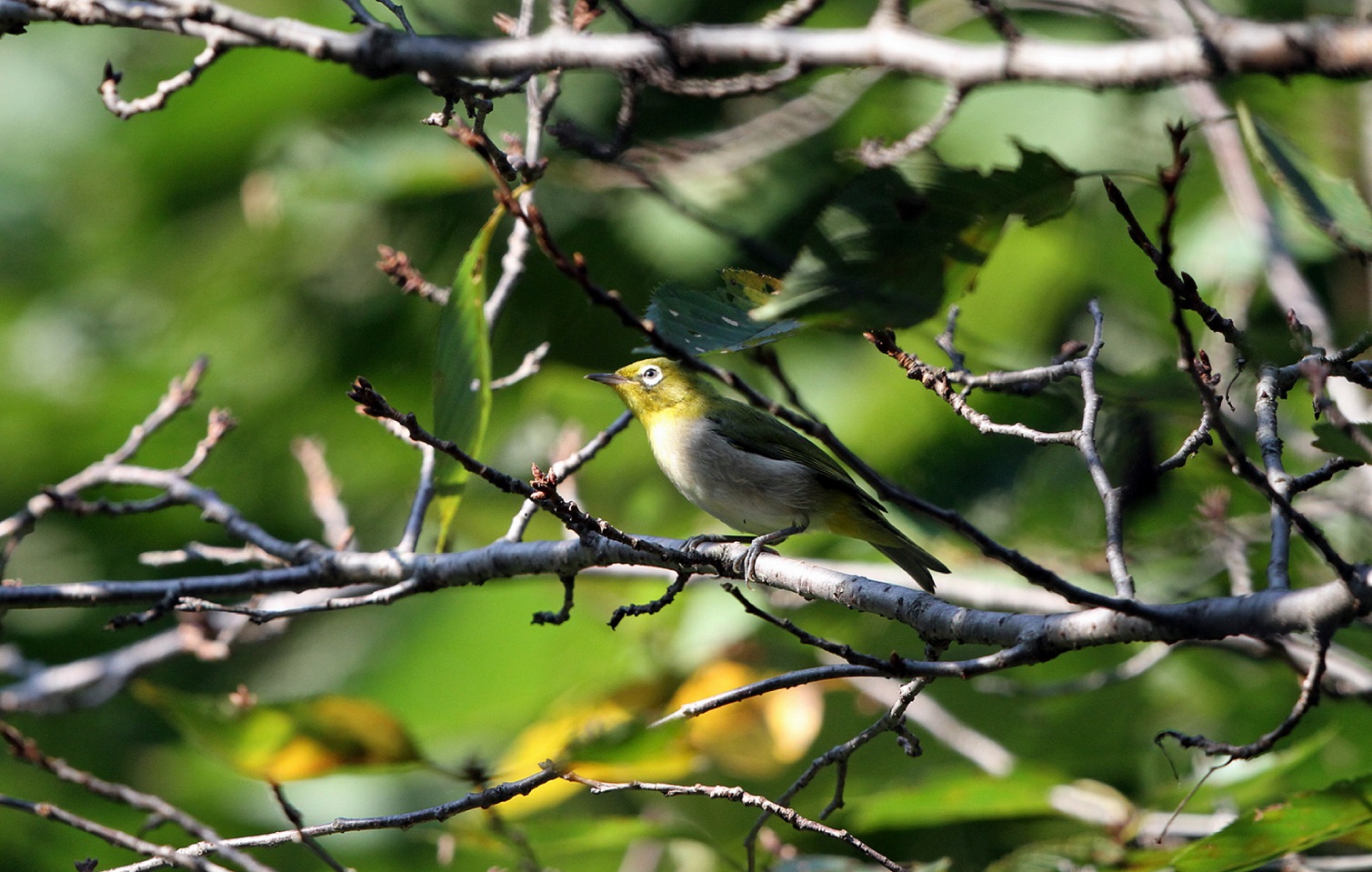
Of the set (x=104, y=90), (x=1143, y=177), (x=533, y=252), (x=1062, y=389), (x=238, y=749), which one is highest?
(x=533, y=252)

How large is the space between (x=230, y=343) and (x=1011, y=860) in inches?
222

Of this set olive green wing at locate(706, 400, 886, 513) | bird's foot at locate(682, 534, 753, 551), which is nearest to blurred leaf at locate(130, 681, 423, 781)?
bird's foot at locate(682, 534, 753, 551)

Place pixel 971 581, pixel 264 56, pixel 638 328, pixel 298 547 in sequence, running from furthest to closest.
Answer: pixel 264 56
pixel 971 581
pixel 298 547
pixel 638 328

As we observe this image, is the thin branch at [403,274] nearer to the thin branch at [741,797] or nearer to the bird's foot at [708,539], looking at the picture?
the bird's foot at [708,539]

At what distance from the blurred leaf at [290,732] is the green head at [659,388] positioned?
1.55 m

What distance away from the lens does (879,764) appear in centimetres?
505

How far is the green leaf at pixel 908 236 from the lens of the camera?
2072 mm

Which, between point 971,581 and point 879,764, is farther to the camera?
point 879,764

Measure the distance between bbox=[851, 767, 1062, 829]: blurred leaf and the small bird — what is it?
2.05 feet

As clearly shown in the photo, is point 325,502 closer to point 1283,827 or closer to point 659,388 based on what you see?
point 659,388

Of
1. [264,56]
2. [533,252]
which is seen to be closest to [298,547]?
[533,252]

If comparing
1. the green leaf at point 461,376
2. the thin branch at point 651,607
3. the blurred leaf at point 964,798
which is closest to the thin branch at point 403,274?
the green leaf at point 461,376

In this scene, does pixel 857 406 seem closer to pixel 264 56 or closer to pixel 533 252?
pixel 533 252

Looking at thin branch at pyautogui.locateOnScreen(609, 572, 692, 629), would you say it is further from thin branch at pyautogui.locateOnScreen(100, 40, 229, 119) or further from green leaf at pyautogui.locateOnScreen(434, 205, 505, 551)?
thin branch at pyautogui.locateOnScreen(100, 40, 229, 119)
